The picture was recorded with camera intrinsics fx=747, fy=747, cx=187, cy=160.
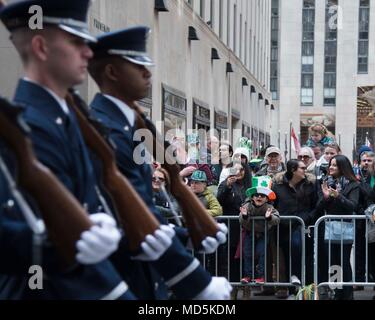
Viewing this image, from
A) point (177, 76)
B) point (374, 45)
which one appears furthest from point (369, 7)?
point (177, 76)

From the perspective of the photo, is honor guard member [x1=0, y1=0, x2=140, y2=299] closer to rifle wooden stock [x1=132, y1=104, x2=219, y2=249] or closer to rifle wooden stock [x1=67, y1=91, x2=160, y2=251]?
rifle wooden stock [x1=67, y1=91, x2=160, y2=251]

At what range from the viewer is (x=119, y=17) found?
37.7ft

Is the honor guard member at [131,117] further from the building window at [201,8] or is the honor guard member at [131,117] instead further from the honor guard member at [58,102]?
the building window at [201,8]

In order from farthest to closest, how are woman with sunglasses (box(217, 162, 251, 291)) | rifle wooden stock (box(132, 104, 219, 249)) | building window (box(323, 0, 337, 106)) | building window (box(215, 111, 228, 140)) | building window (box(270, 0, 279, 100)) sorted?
building window (box(270, 0, 279, 100)) < building window (box(323, 0, 337, 106)) < building window (box(215, 111, 228, 140)) < woman with sunglasses (box(217, 162, 251, 291)) < rifle wooden stock (box(132, 104, 219, 249))

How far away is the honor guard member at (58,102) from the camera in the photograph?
2.64 meters

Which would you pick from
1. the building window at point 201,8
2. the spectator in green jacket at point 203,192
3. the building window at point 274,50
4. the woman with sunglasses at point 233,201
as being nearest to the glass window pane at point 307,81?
the building window at point 274,50

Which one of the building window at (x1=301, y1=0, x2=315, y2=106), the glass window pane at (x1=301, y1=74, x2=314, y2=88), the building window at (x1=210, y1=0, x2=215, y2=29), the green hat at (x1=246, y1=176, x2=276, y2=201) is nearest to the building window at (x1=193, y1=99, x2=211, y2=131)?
the building window at (x1=210, y1=0, x2=215, y2=29)

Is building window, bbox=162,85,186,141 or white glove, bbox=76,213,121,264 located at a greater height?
building window, bbox=162,85,186,141

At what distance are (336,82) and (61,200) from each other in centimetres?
6192

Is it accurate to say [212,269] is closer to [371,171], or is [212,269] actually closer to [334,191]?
[334,191]

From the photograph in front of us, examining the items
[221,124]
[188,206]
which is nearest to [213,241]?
[188,206]

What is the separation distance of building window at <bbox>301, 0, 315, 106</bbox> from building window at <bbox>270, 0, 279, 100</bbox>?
2.39m

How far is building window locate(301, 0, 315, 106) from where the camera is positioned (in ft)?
206

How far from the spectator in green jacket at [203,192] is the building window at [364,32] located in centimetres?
5475
